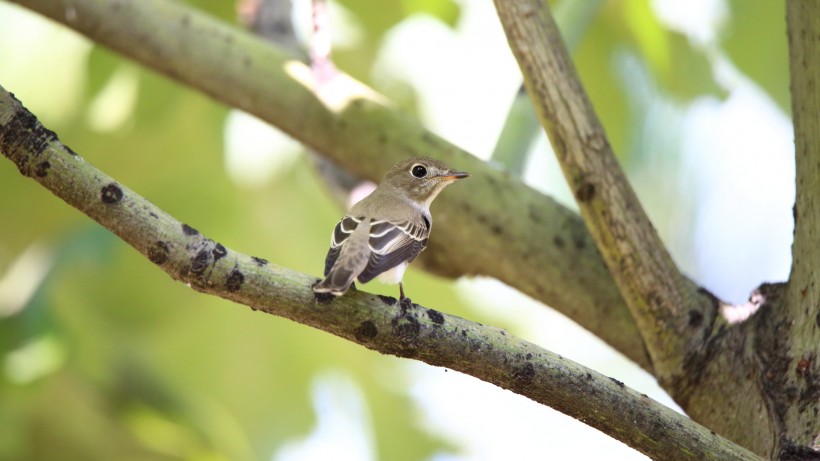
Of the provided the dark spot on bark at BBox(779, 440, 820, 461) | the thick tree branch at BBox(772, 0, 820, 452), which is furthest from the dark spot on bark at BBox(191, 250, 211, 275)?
the thick tree branch at BBox(772, 0, 820, 452)

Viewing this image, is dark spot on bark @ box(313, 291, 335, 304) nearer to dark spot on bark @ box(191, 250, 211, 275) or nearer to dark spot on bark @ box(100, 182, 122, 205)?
dark spot on bark @ box(191, 250, 211, 275)

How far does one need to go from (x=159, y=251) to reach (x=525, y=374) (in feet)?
2.65

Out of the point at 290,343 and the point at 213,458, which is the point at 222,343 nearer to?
the point at 290,343

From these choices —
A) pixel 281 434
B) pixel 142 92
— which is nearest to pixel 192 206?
pixel 142 92

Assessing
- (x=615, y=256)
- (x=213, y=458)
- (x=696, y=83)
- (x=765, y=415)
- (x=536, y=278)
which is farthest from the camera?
(x=213, y=458)

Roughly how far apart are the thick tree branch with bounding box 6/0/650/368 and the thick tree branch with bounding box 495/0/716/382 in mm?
250

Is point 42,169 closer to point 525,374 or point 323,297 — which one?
point 323,297

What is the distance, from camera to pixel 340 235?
7.97 feet

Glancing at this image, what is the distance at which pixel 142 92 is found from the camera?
208 inches

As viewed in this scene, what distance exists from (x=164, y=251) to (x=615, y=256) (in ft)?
4.40

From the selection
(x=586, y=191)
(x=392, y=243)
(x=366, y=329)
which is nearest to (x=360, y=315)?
(x=366, y=329)

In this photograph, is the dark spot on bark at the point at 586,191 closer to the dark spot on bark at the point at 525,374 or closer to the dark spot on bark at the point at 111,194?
the dark spot on bark at the point at 525,374

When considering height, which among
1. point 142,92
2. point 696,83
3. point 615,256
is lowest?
point 615,256

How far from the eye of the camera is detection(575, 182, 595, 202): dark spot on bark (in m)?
2.66
